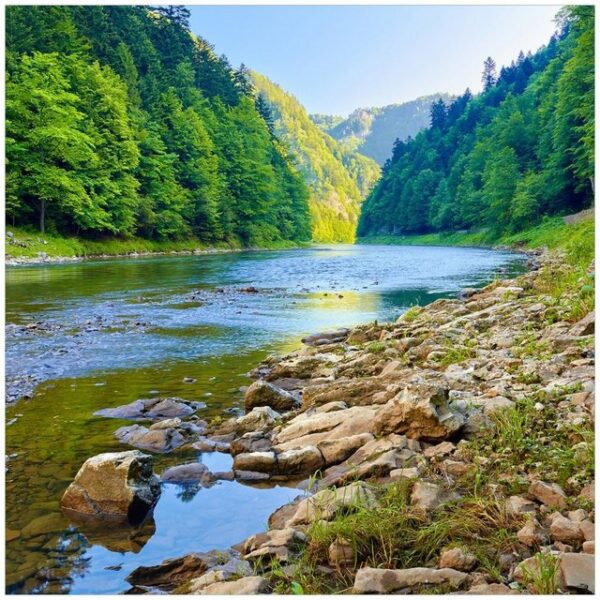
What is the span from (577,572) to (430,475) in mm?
1606

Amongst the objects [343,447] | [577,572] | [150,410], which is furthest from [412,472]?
[150,410]

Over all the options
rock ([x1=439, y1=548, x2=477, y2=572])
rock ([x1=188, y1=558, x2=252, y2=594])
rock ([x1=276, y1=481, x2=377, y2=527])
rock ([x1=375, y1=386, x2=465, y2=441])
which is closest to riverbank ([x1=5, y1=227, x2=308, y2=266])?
rock ([x1=375, y1=386, x2=465, y2=441])

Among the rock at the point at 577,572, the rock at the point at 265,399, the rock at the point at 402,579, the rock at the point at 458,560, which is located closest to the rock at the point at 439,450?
the rock at the point at 458,560

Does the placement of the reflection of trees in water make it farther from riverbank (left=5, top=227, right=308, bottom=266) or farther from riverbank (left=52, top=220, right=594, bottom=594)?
riverbank (left=5, top=227, right=308, bottom=266)

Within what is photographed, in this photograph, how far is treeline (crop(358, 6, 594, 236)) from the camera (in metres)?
42.8

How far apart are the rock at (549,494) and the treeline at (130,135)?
36256 millimetres

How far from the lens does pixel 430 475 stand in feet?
14.2

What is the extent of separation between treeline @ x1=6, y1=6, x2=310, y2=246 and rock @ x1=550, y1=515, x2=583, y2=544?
120 ft

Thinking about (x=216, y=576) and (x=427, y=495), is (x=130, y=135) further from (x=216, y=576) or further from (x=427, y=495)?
(x=216, y=576)

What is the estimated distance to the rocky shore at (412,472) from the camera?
3.19 metres

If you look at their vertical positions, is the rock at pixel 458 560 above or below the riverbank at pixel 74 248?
below

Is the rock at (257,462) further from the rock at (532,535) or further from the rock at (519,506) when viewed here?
the rock at (532,535)

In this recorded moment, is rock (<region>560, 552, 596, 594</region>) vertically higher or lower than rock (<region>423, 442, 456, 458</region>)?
higher

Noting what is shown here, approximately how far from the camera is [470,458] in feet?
14.6
